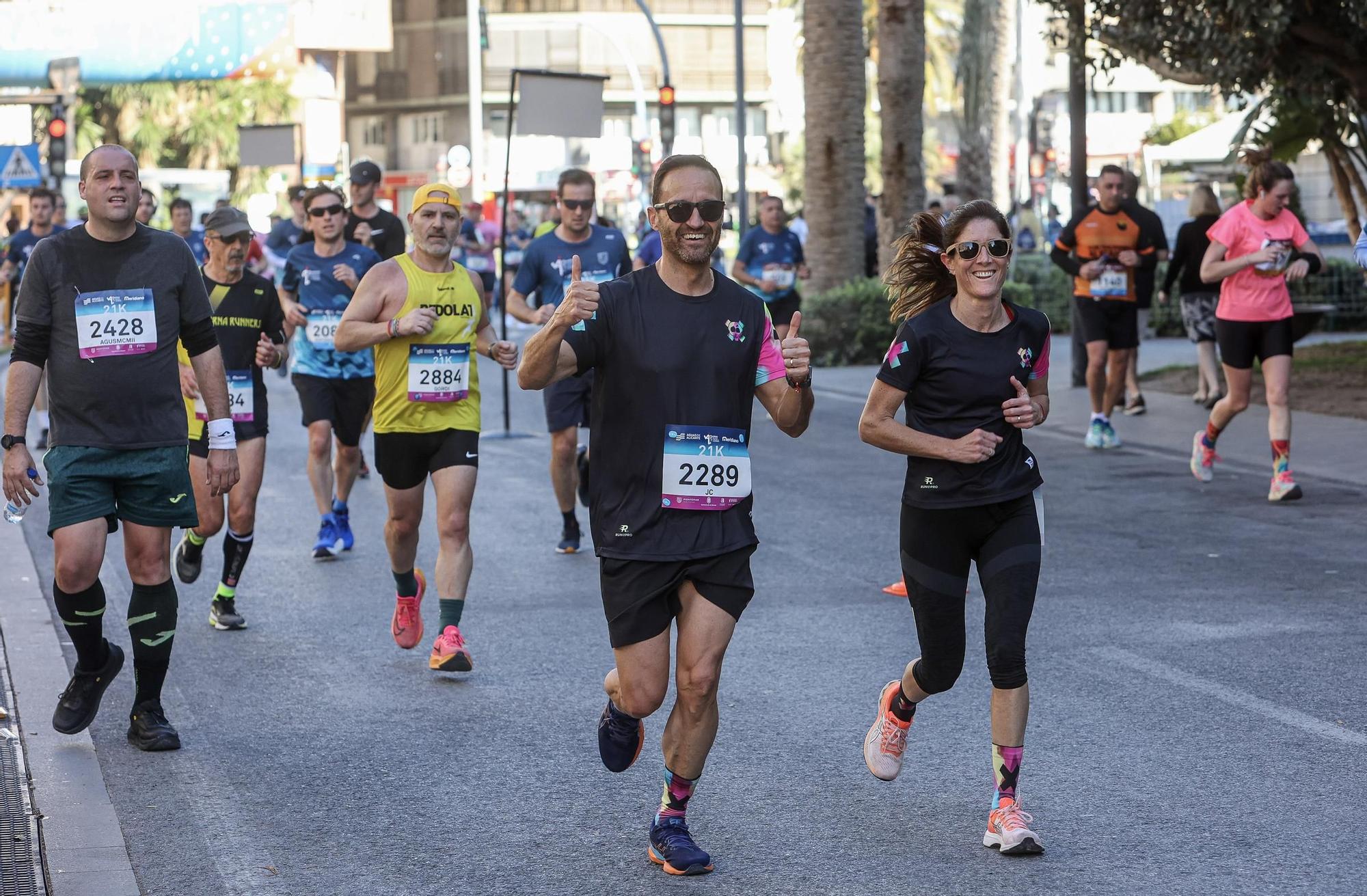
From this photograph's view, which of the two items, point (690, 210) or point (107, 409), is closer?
point (690, 210)

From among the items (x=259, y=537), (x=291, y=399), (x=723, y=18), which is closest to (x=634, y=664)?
(x=259, y=537)

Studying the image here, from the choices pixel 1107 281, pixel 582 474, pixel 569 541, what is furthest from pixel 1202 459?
pixel 569 541

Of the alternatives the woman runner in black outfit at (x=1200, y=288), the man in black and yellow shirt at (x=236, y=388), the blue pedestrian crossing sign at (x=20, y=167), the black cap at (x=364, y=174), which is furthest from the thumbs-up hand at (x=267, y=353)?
the blue pedestrian crossing sign at (x=20, y=167)

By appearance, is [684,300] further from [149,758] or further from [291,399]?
[291,399]

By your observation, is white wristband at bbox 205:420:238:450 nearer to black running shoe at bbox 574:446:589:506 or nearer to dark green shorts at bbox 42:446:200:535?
dark green shorts at bbox 42:446:200:535

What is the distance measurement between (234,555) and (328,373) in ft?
6.61

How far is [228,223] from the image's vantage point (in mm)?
8797

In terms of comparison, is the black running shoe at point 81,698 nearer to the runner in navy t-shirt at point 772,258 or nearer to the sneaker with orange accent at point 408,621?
the sneaker with orange accent at point 408,621

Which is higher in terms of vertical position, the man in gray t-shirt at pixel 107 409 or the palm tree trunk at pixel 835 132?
the palm tree trunk at pixel 835 132

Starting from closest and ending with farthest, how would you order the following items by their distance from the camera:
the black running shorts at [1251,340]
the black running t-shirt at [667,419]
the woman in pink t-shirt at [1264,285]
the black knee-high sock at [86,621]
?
1. the black running t-shirt at [667,419]
2. the black knee-high sock at [86,621]
3. the woman in pink t-shirt at [1264,285]
4. the black running shorts at [1251,340]

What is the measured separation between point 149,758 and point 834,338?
16.9 metres

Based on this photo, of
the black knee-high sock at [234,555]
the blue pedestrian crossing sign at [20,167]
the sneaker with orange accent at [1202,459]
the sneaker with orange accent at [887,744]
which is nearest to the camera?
the sneaker with orange accent at [887,744]

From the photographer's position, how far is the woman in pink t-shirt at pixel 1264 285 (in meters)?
11.5

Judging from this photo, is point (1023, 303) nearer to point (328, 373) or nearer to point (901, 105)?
point (901, 105)
